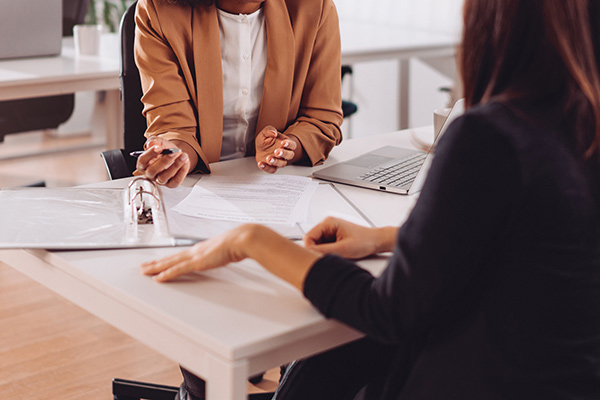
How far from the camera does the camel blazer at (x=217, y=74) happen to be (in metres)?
1.49

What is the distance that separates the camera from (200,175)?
4.62 feet

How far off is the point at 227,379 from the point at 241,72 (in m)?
0.98

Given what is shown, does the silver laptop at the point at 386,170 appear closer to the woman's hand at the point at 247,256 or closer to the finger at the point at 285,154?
the finger at the point at 285,154

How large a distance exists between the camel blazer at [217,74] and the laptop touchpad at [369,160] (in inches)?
2.9

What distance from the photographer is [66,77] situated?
2.39 meters

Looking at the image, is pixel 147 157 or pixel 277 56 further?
pixel 277 56

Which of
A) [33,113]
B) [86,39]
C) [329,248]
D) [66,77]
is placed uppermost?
A: [86,39]

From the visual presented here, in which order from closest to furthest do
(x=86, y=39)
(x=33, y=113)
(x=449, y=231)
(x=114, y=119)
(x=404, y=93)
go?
(x=449, y=231)
(x=86, y=39)
(x=114, y=119)
(x=33, y=113)
(x=404, y=93)

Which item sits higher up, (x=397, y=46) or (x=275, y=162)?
(x=397, y=46)

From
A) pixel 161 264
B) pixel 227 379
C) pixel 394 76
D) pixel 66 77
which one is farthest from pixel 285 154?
pixel 394 76

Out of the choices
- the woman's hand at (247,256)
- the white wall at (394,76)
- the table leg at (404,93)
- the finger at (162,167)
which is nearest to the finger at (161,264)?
the woman's hand at (247,256)

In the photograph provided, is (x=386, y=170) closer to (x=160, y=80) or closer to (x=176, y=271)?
(x=160, y=80)

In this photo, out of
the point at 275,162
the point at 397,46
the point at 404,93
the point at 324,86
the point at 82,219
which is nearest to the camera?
the point at 82,219

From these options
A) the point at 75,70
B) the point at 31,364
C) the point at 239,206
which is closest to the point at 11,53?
the point at 75,70
